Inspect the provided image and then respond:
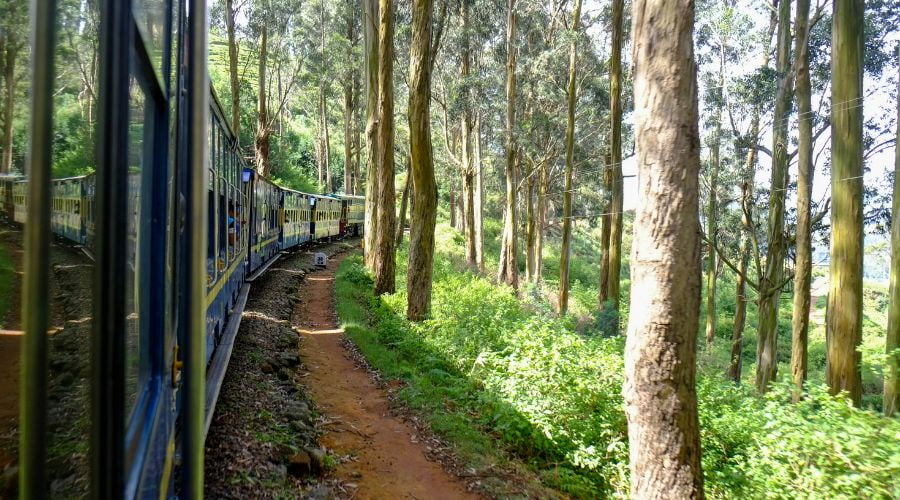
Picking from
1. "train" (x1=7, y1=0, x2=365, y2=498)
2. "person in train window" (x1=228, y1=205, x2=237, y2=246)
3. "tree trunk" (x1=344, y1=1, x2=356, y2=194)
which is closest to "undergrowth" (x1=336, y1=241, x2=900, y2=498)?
"person in train window" (x1=228, y1=205, x2=237, y2=246)

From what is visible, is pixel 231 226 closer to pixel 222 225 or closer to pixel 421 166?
pixel 222 225

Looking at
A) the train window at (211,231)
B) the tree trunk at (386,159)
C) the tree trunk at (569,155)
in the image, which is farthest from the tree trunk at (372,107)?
the train window at (211,231)

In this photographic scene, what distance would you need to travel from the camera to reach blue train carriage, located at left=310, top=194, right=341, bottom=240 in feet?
91.1

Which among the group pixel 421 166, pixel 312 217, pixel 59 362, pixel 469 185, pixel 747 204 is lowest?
pixel 59 362

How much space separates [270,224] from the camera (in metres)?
18.7

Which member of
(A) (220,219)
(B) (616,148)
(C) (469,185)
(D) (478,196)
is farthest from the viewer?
(C) (469,185)

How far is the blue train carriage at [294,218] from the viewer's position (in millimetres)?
22078

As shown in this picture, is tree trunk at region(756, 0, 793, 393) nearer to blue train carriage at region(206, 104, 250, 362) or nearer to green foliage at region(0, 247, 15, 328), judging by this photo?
blue train carriage at region(206, 104, 250, 362)

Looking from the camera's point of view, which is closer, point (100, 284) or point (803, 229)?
point (100, 284)

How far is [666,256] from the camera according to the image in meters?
4.81

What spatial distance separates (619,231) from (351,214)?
20951mm

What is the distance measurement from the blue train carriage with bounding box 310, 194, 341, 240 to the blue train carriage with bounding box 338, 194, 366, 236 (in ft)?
3.25

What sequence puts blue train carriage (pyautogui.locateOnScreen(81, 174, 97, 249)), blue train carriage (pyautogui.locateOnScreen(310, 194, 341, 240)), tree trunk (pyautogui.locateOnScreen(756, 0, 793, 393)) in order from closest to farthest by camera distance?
blue train carriage (pyautogui.locateOnScreen(81, 174, 97, 249)) → tree trunk (pyautogui.locateOnScreen(756, 0, 793, 393)) → blue train carriage (pyautogui.locateOnScreen(310, 194, 341, 240))

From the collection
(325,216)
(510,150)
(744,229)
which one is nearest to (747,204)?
(744,229)
